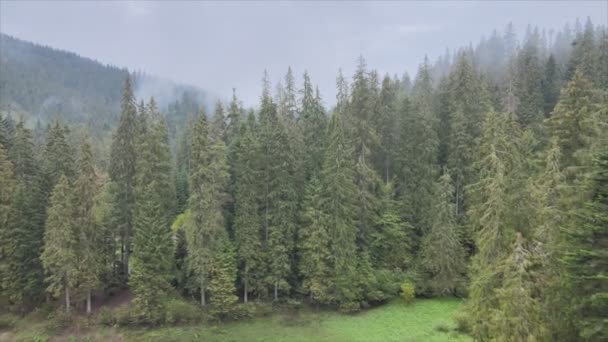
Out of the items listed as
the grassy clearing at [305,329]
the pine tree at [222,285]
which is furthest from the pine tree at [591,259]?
the pine tree at [222,285]

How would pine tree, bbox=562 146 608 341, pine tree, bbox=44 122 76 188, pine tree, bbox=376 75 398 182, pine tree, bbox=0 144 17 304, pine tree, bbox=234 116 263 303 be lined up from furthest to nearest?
pine tree, bbox=376 75 398 182, pine tree, bbox=44 122 76 188, pine tree, bbox=0 144 17 304, pine tree, bbox=234 116 263 303, pine tree, bbox=562 146 608 341

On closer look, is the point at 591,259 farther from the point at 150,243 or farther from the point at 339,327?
the point at 150,243

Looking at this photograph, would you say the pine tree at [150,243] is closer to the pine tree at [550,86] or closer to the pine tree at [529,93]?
the pine tree at [529,93]

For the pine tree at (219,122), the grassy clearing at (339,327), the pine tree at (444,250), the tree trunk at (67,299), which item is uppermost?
the pine tree at (219,122)

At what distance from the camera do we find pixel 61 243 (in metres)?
33.8

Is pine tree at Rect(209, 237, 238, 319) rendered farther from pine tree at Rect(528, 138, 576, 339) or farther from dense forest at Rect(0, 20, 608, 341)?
pine tree at Rect(528, 138, 576, 339)

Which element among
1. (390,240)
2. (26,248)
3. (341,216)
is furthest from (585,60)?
(26,248)

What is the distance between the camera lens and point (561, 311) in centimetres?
1546

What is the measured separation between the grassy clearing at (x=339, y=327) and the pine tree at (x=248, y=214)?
3970 millimetres

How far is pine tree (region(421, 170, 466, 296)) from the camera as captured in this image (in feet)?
114

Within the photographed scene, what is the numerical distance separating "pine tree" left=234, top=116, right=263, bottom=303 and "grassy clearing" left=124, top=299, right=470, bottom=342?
397 centimetres

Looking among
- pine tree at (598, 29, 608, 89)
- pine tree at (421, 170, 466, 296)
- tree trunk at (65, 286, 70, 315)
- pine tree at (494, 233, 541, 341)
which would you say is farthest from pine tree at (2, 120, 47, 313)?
pine tree at (598, 29, 608, 89)

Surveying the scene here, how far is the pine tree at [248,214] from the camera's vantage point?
3559 centimetres

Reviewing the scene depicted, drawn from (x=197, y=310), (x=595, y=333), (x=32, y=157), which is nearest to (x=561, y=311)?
(x=595, y=333)
